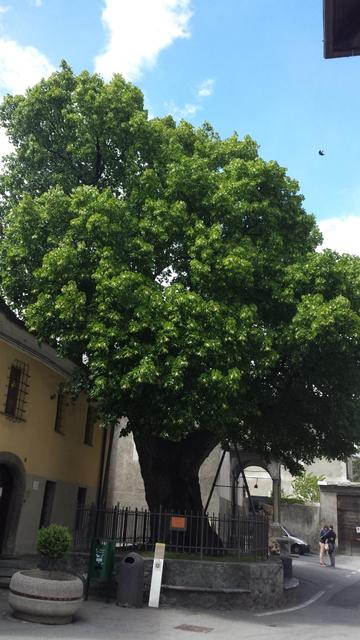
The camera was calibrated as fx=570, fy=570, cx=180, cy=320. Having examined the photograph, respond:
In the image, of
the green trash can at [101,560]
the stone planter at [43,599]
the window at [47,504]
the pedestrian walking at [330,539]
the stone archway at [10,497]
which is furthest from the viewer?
the pedestrian walking at [330,539]

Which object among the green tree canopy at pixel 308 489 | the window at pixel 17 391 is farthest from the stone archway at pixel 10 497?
the green tree canopy at pixel 308 489

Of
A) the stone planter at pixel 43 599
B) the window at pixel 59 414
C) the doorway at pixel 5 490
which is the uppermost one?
the window at pixel 59 414

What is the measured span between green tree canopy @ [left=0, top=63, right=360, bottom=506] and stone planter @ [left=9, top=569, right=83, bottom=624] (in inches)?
154

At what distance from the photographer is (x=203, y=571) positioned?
11984mm

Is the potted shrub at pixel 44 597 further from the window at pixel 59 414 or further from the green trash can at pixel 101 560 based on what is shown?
the window at pixel 59 414

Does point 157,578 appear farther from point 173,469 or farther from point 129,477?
point 129,477

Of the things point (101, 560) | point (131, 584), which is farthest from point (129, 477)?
point (131, 584)

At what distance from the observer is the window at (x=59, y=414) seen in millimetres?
17938

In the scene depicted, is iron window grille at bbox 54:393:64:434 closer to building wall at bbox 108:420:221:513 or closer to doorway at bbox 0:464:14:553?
doorway at bbox 0:464:14:553

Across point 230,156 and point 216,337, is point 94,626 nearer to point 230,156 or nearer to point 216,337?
point 216,337

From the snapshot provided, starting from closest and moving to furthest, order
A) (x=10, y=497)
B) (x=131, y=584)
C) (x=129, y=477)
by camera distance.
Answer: (x=131, y=584) < (x=10, y=497) < (x=129, y=477)

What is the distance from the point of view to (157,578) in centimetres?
1145

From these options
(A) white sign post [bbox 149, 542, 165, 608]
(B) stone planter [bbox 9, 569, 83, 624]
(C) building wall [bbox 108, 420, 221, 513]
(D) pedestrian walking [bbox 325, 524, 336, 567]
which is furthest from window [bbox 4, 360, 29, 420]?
(D) pedestrian walking [bbox 325, 524, 336, 567]

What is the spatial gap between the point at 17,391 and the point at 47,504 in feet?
14.2
